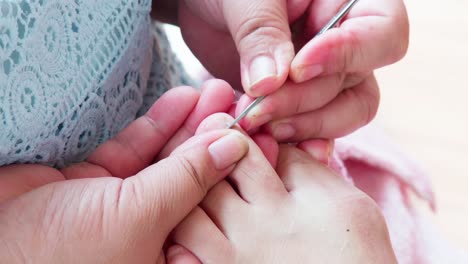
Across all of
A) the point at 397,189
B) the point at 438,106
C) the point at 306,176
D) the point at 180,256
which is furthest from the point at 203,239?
the point at 438,106

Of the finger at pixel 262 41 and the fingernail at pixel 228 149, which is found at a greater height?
the finger at pixel 262 41

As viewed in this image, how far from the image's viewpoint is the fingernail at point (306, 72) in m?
0.61

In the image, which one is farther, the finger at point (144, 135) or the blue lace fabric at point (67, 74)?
the finger at point (144, 135)

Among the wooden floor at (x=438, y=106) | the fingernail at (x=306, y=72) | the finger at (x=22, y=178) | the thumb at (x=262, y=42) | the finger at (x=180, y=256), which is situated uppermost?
the thumb at (x=262, y=42)

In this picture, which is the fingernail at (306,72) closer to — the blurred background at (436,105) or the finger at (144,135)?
the finger at (144,135)

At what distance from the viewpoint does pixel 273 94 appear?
2.07ft

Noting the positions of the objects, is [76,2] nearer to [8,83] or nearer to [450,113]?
[8,83]

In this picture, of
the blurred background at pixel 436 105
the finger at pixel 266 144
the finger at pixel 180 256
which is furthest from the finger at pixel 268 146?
the blurred background at pixel 436 105

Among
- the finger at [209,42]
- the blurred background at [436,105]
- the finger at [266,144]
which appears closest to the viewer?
the finger at [266,144]

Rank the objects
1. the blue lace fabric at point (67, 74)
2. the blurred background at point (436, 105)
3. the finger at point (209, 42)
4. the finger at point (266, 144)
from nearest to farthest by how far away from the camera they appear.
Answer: the blue lace fabric at point (67, 74)
the finger at point (266, 144)
the finger at point (209, 42)
the blurred background at point (436, 105)

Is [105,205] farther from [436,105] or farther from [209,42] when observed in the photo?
[436,105]

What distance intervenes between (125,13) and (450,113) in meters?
0.74

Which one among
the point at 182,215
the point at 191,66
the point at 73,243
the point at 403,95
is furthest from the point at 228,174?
the point at 403,95

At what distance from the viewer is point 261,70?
61cm
